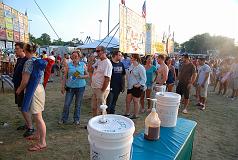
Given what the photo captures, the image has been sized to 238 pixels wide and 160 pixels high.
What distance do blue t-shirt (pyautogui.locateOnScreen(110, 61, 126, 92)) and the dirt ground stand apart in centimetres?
113

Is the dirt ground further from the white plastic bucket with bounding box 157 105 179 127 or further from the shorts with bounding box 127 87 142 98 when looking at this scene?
the white plastic bucket with bounding box 157 105 179 127

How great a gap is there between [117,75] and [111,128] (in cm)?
425

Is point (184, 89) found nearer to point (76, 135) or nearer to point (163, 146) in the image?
point (76, 135)

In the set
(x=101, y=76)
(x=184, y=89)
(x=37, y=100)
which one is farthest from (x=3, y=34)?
(x=37, y=100)

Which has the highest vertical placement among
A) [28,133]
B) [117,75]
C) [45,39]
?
[45,39]

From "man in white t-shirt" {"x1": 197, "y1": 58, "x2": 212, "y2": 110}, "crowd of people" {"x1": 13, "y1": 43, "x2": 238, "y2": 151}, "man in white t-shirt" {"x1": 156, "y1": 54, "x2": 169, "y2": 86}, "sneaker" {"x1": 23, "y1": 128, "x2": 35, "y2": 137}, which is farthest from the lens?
"man in white t-shirt" {"x1": 197, "y1": 58, "x2": 212, "y2": 110}

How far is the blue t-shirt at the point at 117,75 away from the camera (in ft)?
19.0

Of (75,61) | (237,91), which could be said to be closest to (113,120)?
(75,61)

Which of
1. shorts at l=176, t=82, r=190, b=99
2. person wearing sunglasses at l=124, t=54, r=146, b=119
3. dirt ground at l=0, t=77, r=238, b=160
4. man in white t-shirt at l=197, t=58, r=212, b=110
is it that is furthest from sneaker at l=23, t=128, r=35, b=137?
man in white t-shirt at l=197, t=58, r=212, b=110

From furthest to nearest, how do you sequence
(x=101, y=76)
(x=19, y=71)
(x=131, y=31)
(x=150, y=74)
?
1. (x=150, y=74)
2. (x=131, y=31)
3. (x=101, y=76)
4. (x=19, y=71)

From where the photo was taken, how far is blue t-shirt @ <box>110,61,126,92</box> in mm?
5777

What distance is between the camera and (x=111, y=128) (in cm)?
160

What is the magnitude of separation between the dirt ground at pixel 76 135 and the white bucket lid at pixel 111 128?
2.60 m

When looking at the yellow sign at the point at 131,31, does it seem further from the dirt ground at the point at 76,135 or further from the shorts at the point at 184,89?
→ the dirt ground at the point at 76,135
